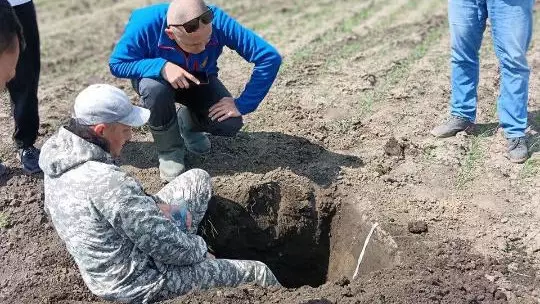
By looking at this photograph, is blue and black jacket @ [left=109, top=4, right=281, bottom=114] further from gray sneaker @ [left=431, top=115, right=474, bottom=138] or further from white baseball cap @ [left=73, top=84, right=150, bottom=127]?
gray sneaker @ [left=431, top=115, right=474, bottom=138]

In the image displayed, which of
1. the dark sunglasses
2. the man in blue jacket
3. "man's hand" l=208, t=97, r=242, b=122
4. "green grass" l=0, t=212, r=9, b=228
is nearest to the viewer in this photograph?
the dark sunglasses

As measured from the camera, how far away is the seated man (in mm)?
3396

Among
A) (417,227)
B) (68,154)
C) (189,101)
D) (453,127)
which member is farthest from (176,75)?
(453,127)

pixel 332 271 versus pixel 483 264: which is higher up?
pixel 483 264

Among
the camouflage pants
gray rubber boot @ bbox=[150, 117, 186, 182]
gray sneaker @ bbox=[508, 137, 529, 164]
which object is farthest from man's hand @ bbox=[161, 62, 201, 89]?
gray sneaker @ bbox=[508, 137, 529, 164]

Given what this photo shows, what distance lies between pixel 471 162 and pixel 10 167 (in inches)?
132

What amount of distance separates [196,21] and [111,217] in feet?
4.83

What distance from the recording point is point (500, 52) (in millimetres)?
4785

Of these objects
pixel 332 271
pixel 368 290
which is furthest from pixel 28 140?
pixel 368 290

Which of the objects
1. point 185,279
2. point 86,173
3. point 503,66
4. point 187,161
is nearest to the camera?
point 86,173

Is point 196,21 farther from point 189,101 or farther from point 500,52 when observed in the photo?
point 500,52

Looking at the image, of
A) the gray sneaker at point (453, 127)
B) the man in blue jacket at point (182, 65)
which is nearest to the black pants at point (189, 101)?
the man in blue jacket at point (182, 65)

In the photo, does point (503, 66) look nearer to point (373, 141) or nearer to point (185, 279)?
point (373, 141)

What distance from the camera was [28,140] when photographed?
4.96 meters
